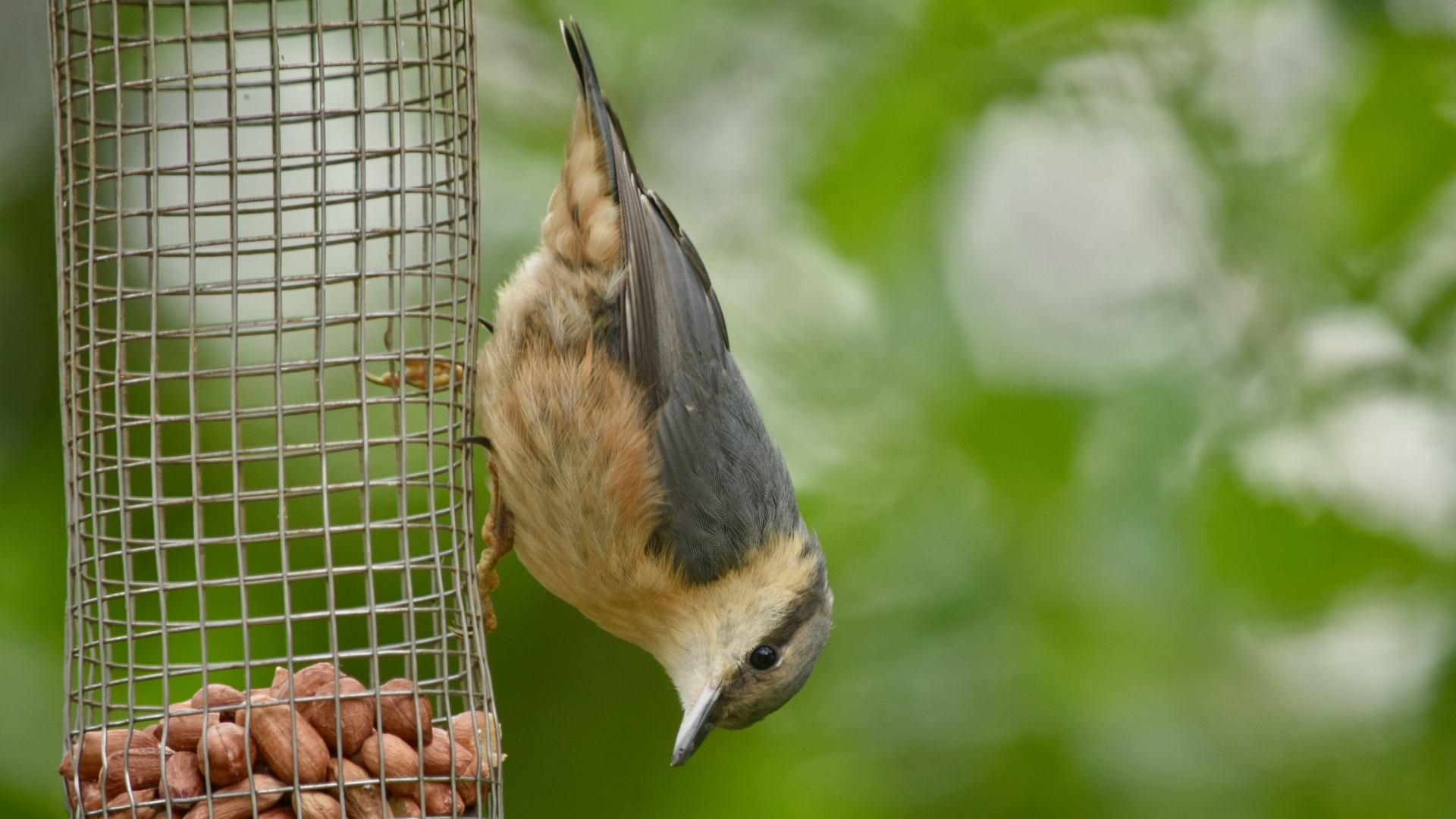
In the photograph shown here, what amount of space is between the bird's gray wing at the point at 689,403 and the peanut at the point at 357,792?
1.06m

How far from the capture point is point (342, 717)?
8.29 ft

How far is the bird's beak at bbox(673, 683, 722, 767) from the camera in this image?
3.10 m

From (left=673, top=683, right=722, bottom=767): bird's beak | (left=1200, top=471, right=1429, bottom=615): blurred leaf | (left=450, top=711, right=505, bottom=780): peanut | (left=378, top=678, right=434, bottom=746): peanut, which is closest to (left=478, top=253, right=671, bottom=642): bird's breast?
(left=673, top=683, right=722, bottom=767): bird's beak

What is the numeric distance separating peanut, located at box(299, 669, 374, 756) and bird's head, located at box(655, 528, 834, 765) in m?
1.07

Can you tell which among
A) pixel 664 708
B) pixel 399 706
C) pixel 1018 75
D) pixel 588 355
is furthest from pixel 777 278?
pixel 399 706

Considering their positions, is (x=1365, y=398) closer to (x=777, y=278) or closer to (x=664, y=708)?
(x=777, y=278)

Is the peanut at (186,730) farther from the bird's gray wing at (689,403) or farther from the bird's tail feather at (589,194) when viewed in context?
the bird's tail feather at (589,194)

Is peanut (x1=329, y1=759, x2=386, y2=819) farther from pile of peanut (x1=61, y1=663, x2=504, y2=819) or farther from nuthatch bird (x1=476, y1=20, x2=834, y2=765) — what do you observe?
nuthatch bird (x1=476, y1=20, x2=834, y2=765)

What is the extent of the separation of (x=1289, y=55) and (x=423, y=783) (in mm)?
3241

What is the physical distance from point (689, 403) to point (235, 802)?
4.98 feet

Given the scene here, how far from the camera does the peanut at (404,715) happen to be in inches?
101

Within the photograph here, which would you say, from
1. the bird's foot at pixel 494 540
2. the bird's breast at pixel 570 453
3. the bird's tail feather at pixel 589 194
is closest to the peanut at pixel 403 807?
the bird's foot at pixel 494 540

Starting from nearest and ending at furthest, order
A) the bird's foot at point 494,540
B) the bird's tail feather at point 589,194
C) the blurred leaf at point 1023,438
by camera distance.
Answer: the bird's foot at point 494,540 < the bird's tail feather at point 589,194 < the blurred leaf at point 1023,438

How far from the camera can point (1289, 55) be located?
388 centimetres
